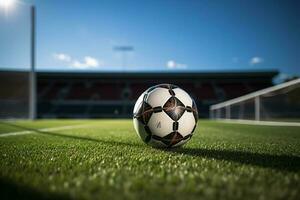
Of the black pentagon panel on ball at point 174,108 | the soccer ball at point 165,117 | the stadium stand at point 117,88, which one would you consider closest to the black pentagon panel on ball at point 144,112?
the soccer ball at point 165,117

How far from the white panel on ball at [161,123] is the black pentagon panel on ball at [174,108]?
0.21ft

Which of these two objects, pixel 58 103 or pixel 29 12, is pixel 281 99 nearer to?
pixel 29 12

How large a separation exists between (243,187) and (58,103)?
48.1 metres

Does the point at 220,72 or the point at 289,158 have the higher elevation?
the point at 220,72

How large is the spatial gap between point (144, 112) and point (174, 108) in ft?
1.47

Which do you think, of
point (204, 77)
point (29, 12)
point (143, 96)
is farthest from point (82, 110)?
point (143, 96)

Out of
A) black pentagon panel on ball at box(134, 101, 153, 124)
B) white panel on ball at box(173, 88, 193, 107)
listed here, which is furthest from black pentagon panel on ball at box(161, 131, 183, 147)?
white panel on ball at box(173, 88, 193, 107)

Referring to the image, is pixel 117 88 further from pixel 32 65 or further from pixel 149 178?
pixel 149 178

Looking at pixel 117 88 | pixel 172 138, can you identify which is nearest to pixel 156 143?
pixel 172 138

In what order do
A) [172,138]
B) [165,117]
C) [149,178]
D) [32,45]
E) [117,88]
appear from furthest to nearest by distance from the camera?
1. [117,88]
2. [32,45]
3. [172,138]
4. [165,117]
5. [149,178]

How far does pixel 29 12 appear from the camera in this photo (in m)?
20.5

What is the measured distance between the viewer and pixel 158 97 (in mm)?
4391

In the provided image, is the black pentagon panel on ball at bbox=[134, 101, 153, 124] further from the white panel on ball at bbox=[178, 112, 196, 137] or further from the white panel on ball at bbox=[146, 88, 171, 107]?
the white panel on ball at bbox=[178, 112, 196, 137]

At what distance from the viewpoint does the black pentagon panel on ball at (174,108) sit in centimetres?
427
